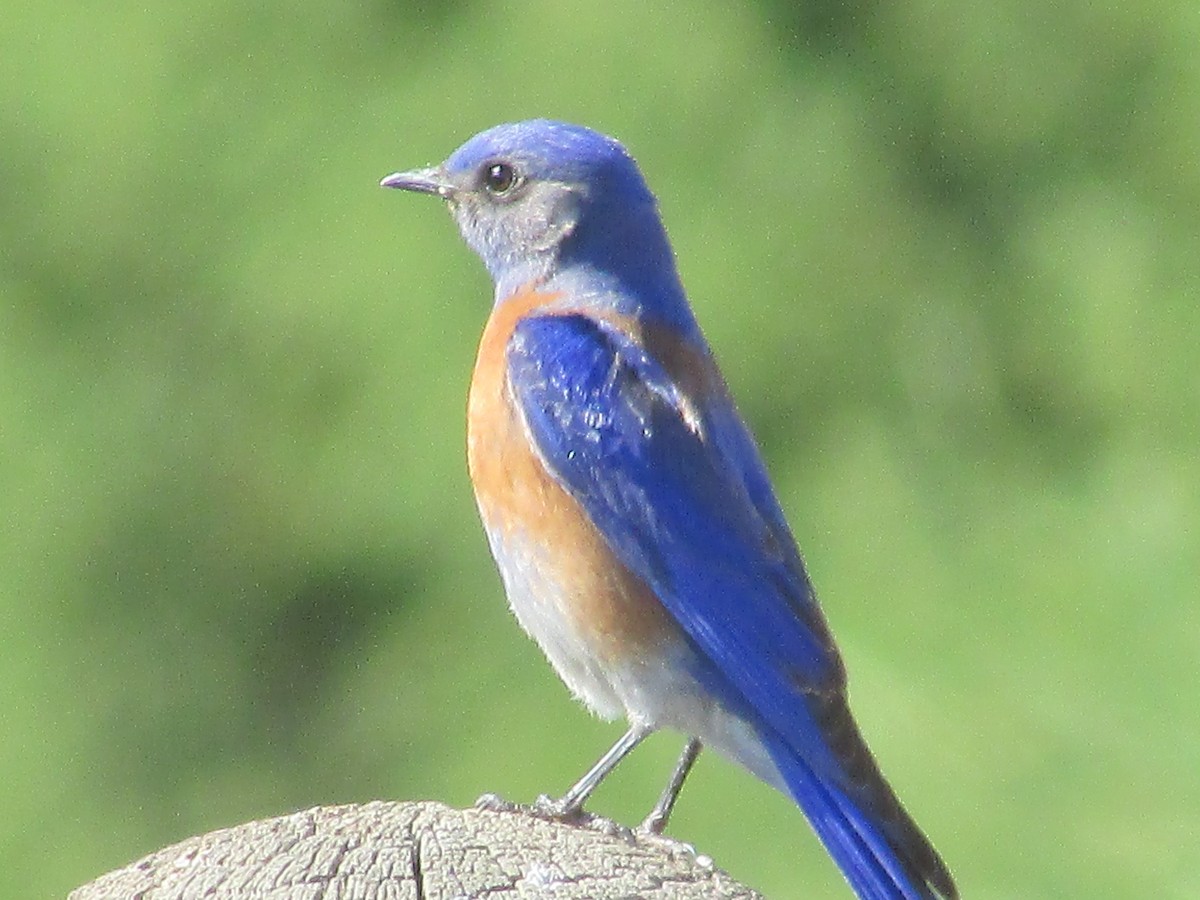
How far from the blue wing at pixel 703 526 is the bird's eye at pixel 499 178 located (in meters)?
0.36

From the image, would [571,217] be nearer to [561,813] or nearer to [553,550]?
[553,550]

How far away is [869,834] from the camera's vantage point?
2.82m

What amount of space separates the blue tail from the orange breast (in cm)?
34

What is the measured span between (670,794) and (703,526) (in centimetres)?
40

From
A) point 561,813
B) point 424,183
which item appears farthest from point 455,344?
point 561,813

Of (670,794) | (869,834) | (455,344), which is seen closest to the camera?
(869,834)

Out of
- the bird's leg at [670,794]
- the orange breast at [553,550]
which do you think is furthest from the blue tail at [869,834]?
the orange breast at [553,550]

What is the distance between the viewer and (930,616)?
381 centimetres

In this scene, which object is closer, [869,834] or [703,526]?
[869,834]

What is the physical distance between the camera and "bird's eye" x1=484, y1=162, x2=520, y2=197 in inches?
147

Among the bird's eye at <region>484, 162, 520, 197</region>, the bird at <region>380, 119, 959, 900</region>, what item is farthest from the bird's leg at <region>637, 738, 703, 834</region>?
the bird's eye at <region>484, 162, 520, 197</region>

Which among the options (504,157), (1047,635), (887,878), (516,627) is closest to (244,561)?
(516,627)

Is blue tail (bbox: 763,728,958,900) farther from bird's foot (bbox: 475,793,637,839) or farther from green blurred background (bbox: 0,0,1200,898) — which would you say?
green blurred background (bbox: 0,0,1200,898)

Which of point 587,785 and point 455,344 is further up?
point 455,344
